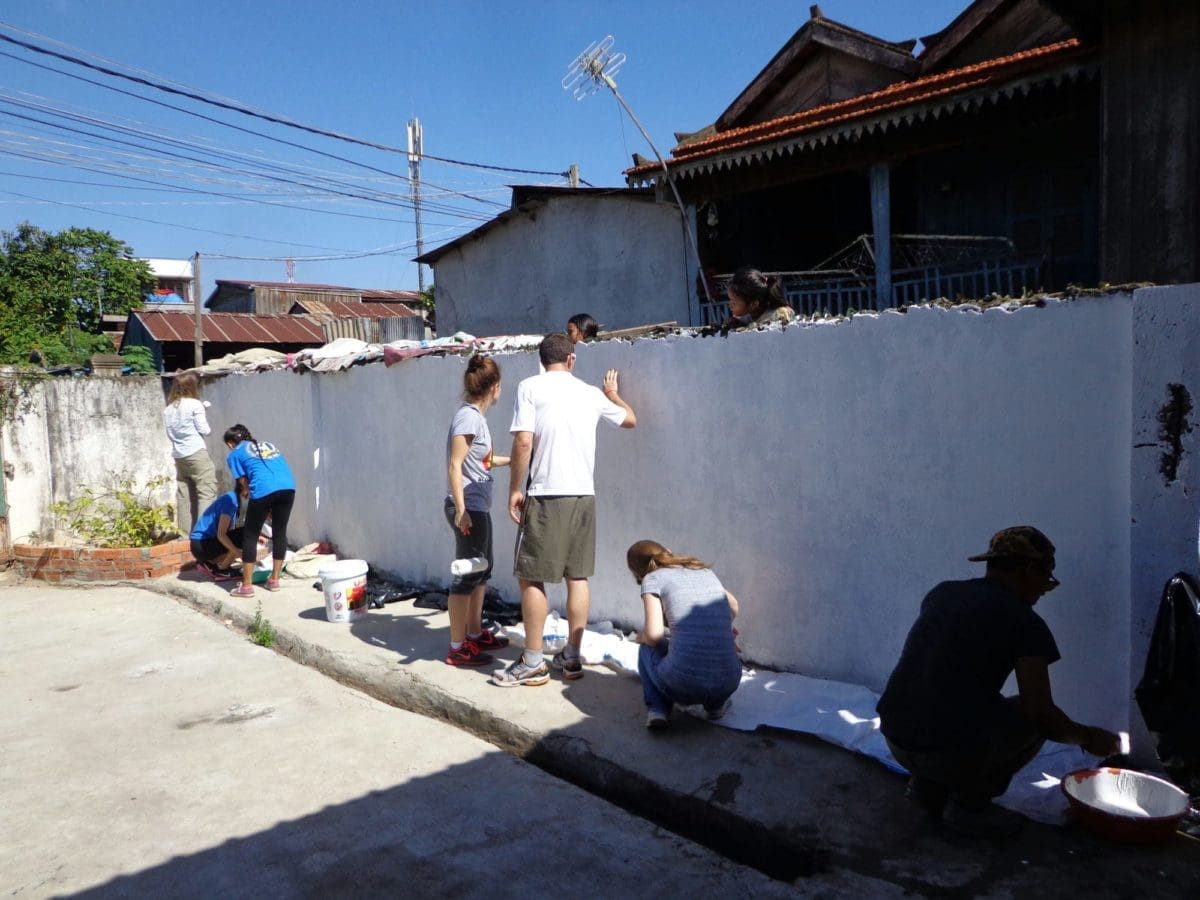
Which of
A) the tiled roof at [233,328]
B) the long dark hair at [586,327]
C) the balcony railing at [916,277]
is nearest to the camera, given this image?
the long dark hair at [586,327]

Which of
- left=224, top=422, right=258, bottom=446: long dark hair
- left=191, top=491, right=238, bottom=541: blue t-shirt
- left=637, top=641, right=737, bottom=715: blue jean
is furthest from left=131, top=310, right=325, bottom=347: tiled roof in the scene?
left=637, top=641, right=737, bottom=715: blue jean

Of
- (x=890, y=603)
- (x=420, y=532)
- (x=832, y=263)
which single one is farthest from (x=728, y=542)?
(x=832, y=263)

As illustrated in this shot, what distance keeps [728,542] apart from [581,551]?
0.77m

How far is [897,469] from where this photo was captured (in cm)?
371

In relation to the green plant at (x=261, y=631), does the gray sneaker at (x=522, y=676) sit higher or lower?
higher

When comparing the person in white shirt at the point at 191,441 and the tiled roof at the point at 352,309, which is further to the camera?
the tiled roof at the point at 352,309

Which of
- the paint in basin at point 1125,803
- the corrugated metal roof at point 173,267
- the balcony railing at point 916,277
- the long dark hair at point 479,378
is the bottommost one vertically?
the paint in basin at point 1125,803

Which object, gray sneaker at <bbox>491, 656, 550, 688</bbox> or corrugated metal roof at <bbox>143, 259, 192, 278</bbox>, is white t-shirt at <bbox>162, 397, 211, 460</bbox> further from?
Result: corrugated metal roof at <bbox>143, 259, 192, 278</bbox>

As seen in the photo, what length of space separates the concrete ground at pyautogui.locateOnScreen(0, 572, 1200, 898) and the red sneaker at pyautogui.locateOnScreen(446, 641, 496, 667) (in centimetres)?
8

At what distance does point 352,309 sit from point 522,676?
31.4 meters

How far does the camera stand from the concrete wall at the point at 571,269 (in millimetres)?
11594

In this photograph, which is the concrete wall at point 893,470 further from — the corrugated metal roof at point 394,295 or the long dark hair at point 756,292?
the corrugated metal roof at point 394,295

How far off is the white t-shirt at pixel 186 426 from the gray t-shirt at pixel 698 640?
6.47 m

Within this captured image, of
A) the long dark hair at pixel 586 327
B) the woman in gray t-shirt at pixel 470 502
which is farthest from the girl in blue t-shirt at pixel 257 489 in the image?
the long dark hair at pixel 586 327
